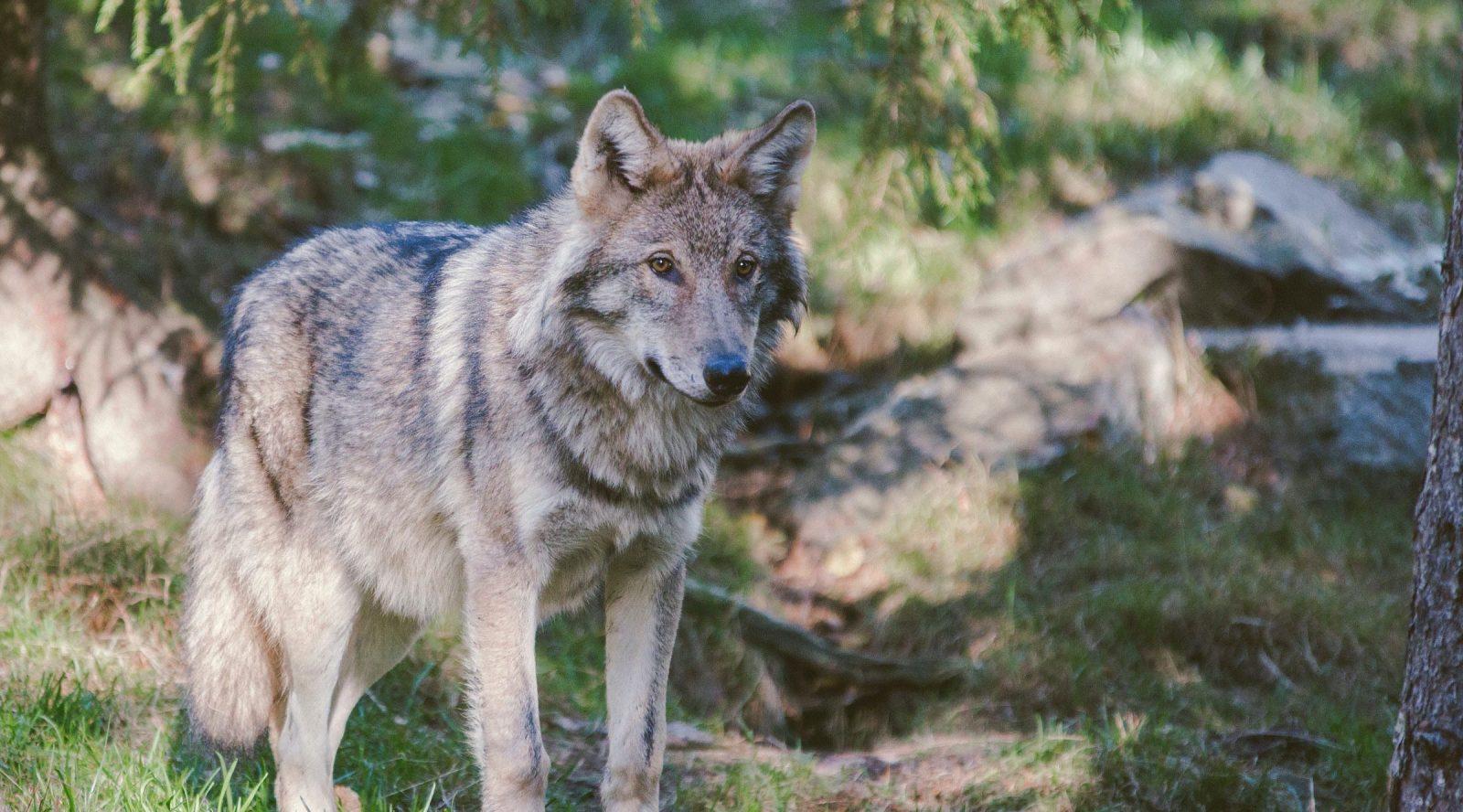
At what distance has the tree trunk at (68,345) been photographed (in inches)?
211

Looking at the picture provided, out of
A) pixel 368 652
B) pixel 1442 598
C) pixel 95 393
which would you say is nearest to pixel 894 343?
pixel 368 652

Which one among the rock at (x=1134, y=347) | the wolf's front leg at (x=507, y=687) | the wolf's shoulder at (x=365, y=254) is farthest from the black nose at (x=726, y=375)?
the rock at (x=1134, y=347)

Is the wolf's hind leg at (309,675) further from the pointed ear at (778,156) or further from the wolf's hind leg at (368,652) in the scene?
the pointed ear at (778,156)

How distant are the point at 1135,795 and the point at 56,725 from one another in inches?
136

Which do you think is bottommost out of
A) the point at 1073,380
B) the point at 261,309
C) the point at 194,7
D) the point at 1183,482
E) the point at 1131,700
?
the point at 1131,700

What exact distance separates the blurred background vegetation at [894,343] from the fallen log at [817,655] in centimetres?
9

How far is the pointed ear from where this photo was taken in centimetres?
373

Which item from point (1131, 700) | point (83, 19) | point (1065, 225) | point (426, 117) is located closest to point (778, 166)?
point (1131, 700)

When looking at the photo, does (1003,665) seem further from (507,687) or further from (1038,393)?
(507,687)

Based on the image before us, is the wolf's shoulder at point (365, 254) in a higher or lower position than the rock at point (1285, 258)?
higher

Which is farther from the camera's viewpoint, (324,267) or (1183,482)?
(1183,482)

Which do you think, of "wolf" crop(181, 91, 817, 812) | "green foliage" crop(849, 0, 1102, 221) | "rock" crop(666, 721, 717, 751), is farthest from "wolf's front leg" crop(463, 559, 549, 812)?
"green foliage" crop(849, 0, 1102, 221)

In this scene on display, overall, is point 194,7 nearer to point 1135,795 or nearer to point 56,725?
point 56,725

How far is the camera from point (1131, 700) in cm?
516
